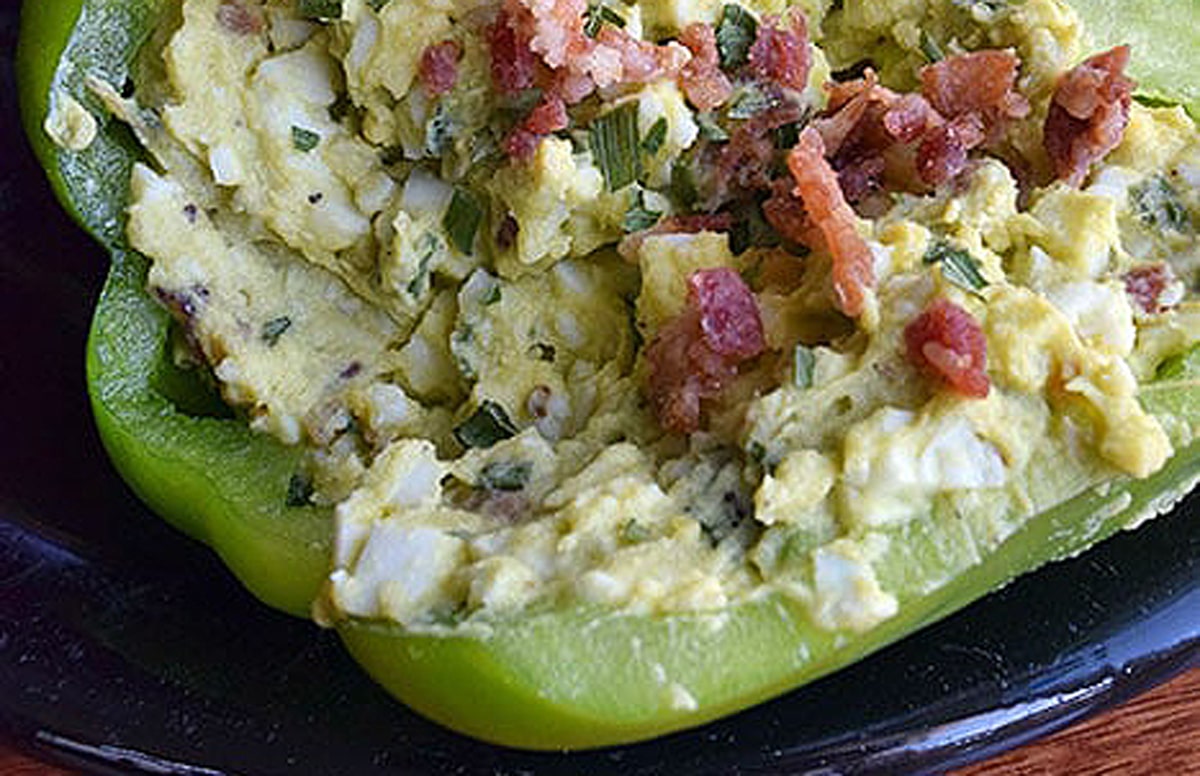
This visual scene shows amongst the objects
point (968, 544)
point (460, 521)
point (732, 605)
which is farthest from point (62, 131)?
point (968, 544)

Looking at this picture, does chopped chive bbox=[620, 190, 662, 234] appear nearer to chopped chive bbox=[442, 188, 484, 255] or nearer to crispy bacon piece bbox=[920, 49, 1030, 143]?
chopped chive bbox=[442, 188, 484, 255]

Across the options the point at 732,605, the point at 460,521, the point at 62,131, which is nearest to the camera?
the point at 732,605

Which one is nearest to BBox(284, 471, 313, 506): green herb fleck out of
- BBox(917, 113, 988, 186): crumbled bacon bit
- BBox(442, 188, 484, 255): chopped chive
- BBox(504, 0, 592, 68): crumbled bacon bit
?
BBox(442, 188, 484, 255): chopped chive

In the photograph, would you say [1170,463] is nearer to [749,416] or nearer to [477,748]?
[749,416]

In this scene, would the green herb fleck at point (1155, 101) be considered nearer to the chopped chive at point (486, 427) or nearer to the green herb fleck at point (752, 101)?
the green herb fleck at point (752, 101)

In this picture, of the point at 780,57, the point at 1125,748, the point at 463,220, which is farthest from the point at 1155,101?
the point at 1125,748

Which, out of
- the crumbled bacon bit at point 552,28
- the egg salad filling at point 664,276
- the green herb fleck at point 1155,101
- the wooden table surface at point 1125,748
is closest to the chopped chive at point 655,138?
the egg salad filling at point 664,276

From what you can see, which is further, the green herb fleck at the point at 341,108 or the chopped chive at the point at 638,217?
the green herb fleck at the point at 341,108
